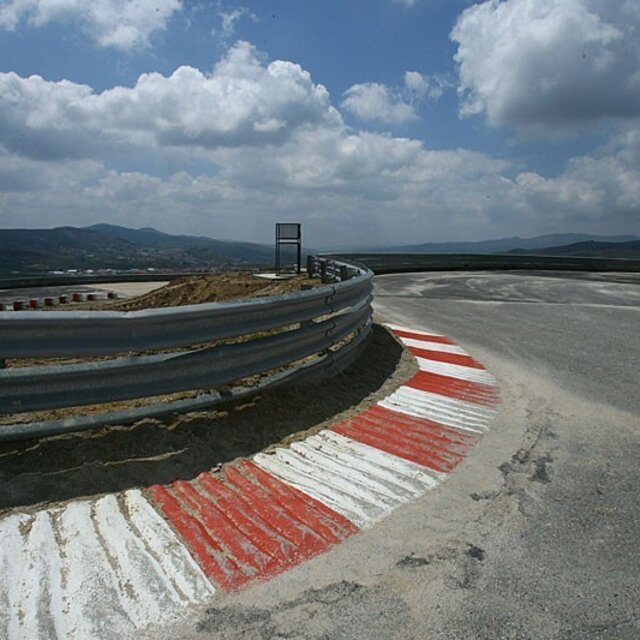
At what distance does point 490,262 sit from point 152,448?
29699 millimetres

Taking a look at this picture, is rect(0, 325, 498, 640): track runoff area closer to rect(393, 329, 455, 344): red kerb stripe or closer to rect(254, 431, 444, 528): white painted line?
rect(254, 431, 444, 528): white painted line

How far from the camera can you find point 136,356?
3979mm

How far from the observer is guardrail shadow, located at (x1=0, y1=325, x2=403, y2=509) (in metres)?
3.21

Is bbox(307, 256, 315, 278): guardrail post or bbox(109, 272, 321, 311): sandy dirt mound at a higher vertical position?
bbox(307, 256, 315, 278): guardrail post

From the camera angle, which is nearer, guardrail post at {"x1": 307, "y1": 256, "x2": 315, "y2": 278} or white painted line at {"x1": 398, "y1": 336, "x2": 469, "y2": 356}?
white painted line at {"x1": 398, "y1": 336, "x2": 469, "y2": 356}

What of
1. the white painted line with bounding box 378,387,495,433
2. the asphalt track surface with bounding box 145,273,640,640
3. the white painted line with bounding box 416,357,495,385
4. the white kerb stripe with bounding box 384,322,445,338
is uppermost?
the white kerb stripe with bounding box 384,322,445,338

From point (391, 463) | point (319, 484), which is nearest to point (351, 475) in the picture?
point (319, 484)

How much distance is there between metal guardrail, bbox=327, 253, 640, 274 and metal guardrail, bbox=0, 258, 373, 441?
77.2 ft

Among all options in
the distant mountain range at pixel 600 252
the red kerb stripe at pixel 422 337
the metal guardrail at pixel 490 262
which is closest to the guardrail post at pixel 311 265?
the metal guardrail at pixel 490 262

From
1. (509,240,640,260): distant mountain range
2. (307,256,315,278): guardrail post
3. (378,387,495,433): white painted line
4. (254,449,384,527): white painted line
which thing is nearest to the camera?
(254,449,384,527): white painted line

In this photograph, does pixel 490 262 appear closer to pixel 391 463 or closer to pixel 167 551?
pixel 391 463

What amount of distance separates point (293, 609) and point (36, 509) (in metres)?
1.62

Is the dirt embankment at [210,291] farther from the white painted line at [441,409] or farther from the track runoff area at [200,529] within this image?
the track runoff area at [200,529]

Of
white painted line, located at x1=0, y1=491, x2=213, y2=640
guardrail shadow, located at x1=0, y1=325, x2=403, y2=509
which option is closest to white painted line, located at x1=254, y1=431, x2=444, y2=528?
guardrail shadow, located at x1=0, y1=325, x2=403, y2=509
